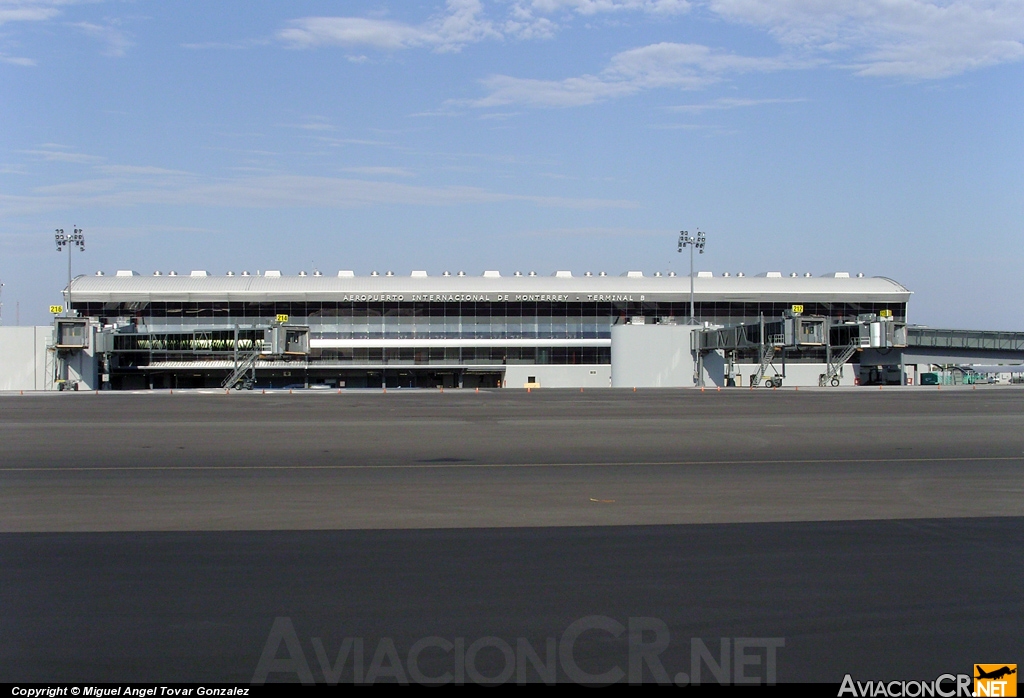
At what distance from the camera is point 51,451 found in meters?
20.8

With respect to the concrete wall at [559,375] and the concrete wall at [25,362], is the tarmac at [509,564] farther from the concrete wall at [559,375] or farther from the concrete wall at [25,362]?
the concrete wall at [559,375]

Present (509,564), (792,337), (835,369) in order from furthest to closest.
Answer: (835,369) → (792,337) → (509,564)

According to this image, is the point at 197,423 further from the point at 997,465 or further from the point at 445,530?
the point at 997,465

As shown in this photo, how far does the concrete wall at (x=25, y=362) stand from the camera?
248ft

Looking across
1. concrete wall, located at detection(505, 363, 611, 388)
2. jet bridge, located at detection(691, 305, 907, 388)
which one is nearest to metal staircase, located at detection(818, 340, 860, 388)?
jet bridge, located at detection(691, 305, 907, 388)

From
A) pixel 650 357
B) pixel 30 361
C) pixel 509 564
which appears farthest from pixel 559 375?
pixel 509 564

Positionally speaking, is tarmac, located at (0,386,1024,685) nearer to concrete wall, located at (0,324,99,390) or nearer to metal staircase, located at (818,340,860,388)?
metal staircase, located at (818,340,860,388)

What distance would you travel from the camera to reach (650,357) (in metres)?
75.2

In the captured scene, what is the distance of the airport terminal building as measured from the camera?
94.9 m

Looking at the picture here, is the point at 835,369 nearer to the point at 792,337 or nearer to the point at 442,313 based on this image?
the point at 792,337

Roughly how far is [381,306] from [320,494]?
8536cm

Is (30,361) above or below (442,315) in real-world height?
below

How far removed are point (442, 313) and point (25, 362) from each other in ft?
140

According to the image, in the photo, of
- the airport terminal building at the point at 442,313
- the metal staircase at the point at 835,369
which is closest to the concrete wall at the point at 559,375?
the airport terminal building at the point at 442,313
